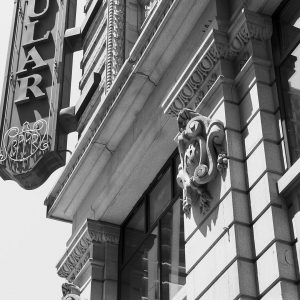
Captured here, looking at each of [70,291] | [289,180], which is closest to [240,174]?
[289,180]

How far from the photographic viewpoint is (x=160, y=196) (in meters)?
19.2

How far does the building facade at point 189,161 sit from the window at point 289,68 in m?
0.02

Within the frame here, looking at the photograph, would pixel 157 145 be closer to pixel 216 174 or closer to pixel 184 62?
pixel 184 62

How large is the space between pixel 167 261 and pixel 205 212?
11.3 ft

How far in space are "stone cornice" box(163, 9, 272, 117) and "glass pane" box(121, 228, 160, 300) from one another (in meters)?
3.61

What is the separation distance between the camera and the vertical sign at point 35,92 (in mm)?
24484

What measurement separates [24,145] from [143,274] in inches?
284

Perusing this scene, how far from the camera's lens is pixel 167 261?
707 inches

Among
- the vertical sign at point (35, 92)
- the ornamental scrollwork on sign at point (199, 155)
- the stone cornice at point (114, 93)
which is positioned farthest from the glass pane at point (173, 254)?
the vertical sign at point (35, 92)

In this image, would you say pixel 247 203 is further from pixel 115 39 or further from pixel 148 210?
pixel 115 39

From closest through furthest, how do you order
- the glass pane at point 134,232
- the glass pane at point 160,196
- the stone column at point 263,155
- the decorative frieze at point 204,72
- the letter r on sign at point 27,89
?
the stone column at point 263,155 < the decorative frieze at point 204,72 < the glass pane at point 160,196 < the glass pane at point 134,232 < the letter r on sign at point 27,89

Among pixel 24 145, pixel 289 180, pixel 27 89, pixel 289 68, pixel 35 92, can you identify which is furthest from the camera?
pixel 27 89

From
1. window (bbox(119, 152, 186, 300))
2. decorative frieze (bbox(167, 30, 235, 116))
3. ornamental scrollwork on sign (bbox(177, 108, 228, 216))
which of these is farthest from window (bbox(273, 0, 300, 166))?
window (bbox(119, 152, 186, 300))

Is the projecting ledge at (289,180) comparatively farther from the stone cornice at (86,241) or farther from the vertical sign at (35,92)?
the vertical sign at (35,92)
